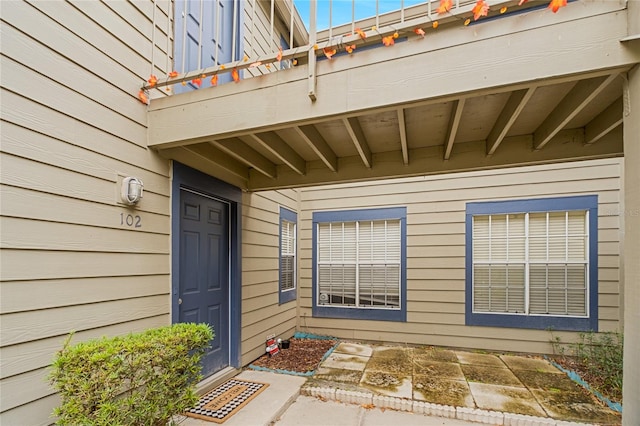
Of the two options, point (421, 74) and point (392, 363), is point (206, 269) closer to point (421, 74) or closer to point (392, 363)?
point (392, 363)

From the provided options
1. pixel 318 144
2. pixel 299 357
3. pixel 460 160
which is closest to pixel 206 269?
pixel 318 144

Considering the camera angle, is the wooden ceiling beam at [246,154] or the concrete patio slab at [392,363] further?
the concrete patio slab at [392,363]

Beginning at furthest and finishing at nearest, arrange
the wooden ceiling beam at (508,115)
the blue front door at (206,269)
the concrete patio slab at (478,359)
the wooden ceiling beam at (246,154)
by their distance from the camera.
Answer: the concrete patio slab at (478,359) → the blue front door at (206,269) → the wooden ceiling beam at (246,154) → the wooden ceiling beam at (508,115)

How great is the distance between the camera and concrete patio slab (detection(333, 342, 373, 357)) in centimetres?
465

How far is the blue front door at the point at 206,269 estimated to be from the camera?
3111mm

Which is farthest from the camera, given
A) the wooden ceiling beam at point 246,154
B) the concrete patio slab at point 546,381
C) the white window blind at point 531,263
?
the white window blind at point 531,263

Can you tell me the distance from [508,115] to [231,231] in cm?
303

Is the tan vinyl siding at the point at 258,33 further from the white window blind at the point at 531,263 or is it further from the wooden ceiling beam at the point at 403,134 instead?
the white window blind at the point at 531,263

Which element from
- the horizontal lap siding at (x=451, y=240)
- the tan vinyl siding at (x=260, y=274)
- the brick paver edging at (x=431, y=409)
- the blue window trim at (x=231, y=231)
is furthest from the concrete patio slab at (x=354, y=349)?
the blue window trim at (x=231, y=231)

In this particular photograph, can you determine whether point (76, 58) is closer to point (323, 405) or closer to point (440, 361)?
point (323, 405)

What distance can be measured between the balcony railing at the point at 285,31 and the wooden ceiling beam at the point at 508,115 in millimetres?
513

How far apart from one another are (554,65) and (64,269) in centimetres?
302

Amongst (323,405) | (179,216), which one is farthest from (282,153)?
(323,405)

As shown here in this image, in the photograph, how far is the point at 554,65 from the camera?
170 cm
